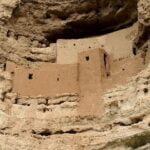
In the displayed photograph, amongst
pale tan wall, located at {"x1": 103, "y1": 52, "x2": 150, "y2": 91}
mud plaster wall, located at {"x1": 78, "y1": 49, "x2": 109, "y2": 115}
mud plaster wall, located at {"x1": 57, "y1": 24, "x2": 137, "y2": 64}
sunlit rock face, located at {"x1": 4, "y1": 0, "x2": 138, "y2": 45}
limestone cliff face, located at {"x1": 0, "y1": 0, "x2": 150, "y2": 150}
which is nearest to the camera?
limestone cliff face, located at {"x1": 0, "y1": 0, "x2": 150, "y2": 150}

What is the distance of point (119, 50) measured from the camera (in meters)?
18.6

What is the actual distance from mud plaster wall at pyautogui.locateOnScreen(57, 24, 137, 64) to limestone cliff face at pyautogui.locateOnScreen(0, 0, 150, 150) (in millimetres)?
420

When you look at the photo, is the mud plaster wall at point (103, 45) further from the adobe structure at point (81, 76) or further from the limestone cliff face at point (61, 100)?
the adobe structure at point (81, 76)

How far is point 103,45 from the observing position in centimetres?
1928

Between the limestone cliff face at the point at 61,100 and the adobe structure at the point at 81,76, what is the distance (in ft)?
0.86

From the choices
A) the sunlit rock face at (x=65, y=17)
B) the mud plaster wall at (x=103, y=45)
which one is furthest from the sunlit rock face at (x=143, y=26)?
the sunlit rock face at (x=65, y=17)

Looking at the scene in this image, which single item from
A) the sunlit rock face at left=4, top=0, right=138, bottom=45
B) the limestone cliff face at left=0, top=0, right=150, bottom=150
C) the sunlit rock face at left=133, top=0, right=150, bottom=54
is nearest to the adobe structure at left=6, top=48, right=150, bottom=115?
the limestone cliff face at left=0, top=0, right=150, bottom=150

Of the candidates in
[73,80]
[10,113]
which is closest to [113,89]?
[73,80]

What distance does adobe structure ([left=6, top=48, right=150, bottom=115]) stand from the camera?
16453mm

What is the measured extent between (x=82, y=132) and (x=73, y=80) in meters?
2.32

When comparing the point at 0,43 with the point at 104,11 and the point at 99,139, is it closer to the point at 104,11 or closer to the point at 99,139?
the point at 104,11

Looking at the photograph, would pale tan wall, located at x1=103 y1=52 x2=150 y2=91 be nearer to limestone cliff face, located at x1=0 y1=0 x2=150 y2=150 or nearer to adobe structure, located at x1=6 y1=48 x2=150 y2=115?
adobe structure, located at x1=6 y1=48 x2=150 y2=115

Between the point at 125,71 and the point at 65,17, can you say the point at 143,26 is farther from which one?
the point at 65,17

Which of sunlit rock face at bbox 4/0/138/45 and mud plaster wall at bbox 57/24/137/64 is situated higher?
sunlit rock face at bbox 4/0/138/45
